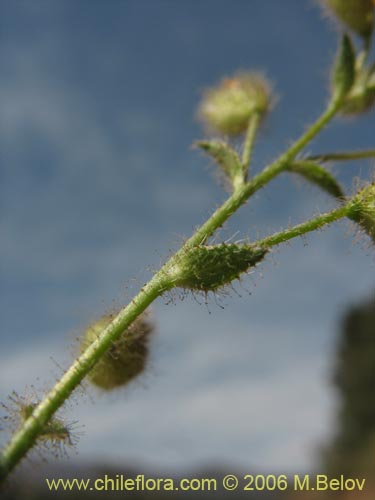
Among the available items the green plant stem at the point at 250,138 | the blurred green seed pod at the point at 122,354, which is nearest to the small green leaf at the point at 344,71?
the green plant stem at the point at 250,138

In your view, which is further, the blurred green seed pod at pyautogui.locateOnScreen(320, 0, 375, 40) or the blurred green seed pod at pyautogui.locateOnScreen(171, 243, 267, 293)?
the blurred green seed pod at pyautogui.locateOnScreen(320, 0, 375, 40)

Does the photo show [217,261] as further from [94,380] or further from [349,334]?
[349,334]

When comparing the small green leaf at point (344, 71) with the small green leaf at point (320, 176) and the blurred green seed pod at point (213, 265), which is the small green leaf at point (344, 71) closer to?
the small green leaf at point (320, 176)

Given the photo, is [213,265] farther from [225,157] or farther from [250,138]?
[250,138]

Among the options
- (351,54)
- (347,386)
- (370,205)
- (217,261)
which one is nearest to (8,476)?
(217,261)

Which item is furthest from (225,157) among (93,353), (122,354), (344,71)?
(93,353)

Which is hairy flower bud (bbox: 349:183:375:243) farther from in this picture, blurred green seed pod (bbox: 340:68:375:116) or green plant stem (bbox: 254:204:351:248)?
blurred green seed pod (bbox: 340:68:375:116)

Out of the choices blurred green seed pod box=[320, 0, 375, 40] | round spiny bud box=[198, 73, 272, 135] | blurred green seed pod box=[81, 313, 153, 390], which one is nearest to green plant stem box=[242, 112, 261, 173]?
round spiny bud box=[198, 73, 272, 135]
